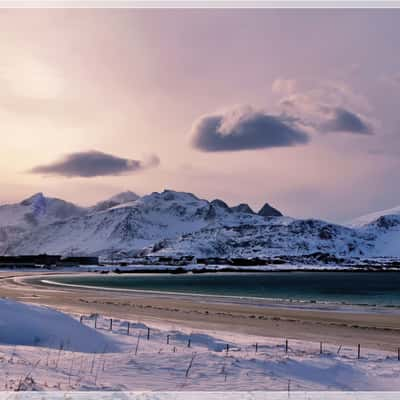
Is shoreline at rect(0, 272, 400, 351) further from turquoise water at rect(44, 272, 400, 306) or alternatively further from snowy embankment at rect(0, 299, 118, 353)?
turquoise water at rect(44, 272, 400, 306)

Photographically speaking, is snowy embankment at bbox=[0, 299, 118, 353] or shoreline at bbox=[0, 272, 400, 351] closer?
snowy embankment at bbox=[0, 299, 118, 353]

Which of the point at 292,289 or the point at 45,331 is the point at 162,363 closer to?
the point at 45,331

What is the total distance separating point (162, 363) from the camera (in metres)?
21.0

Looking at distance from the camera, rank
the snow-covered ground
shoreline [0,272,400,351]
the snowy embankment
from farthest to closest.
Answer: shoreline [0,272,400,351] → the snowy embankment → the snow-covered ground

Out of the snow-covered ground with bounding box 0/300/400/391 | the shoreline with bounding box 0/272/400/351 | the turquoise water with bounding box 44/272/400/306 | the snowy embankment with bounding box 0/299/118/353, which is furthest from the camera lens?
the turquoise water with bounding box 44/272/400/306

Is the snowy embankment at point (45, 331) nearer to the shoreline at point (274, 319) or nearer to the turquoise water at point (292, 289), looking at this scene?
the shoreline at point (274, 319)

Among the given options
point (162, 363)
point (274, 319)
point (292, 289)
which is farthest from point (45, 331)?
point (292, 289)

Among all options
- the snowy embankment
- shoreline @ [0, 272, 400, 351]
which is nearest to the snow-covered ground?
the snowy embankment

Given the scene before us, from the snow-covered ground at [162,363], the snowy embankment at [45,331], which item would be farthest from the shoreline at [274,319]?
the snowy embankment at [45,331]

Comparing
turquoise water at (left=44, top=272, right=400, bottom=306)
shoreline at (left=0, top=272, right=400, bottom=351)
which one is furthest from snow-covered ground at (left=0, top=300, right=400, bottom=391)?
turquoise water at (left=44, top=272, right=400, bottom=306)

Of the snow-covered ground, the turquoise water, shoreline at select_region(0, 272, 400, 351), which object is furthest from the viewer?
the turquoise water

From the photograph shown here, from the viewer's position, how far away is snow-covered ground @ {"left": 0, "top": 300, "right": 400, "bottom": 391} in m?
17.4

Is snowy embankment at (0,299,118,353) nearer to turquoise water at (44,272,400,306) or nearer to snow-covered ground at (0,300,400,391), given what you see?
snow-covered ground at (0,300,400,391)

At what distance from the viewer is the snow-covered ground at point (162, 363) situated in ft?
57.2
